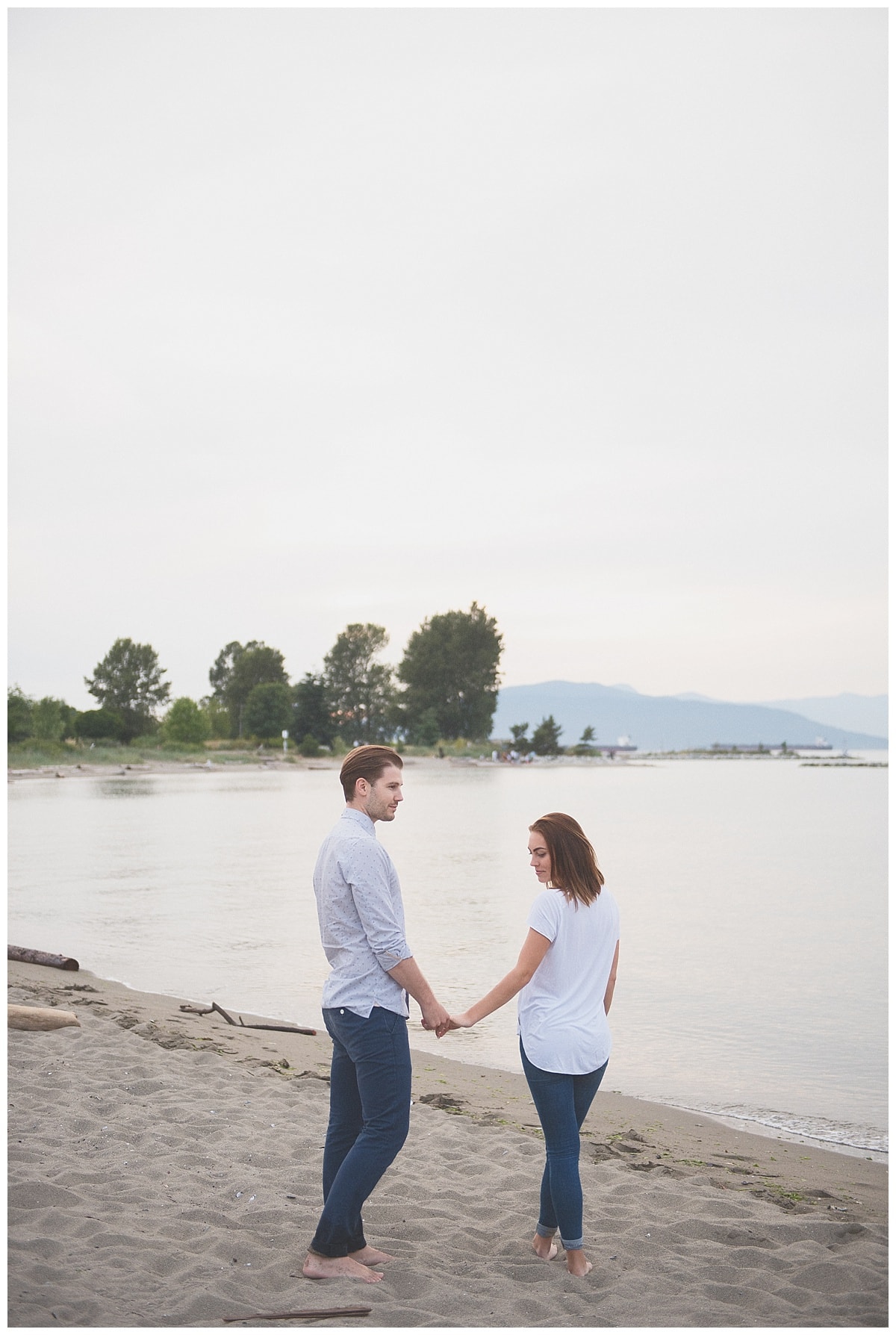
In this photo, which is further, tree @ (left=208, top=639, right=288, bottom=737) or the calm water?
tree @ (left=208, top=639, right=288, bottom=737)

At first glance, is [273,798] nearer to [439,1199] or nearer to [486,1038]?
[486,1038]

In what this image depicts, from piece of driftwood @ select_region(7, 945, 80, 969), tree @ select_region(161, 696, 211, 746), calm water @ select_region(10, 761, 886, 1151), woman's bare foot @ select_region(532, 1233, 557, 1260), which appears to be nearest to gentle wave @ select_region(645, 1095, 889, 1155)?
calm water @ select_region(10, 761, 886, 1151)

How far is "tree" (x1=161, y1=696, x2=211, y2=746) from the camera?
317ft

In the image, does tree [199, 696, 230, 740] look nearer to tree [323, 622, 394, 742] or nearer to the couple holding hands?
tree [323, 622, 394, 742]

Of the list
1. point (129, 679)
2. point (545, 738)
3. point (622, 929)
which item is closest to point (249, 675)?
point (129, 679)

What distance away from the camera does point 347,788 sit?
4.00m

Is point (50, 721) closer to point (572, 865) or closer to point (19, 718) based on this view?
point (19, 718)

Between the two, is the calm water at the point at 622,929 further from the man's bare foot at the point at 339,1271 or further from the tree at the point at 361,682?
the tree at the point at 361,682

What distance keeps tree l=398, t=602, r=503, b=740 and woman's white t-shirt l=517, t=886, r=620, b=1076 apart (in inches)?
4762

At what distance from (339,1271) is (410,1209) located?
2.93 ft

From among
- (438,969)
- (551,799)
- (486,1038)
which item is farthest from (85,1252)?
(551,799)

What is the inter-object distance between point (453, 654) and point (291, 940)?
113m

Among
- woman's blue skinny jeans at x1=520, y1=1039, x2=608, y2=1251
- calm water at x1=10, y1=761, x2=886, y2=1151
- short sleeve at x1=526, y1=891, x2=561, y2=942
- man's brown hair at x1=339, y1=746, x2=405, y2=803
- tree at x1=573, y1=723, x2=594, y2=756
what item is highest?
man's brown hair at x1=339, y1=746, x2=405, y2=803

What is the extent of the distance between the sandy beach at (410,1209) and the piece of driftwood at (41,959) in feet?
12.0
